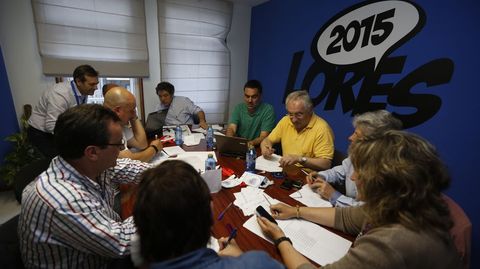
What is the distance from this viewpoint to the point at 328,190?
1389 millimetres

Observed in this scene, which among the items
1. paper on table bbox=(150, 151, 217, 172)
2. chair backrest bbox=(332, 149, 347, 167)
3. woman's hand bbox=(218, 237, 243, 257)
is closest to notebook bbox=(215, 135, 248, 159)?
paper on table bbox=(150, 151, 217, 172)

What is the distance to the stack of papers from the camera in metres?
1.25

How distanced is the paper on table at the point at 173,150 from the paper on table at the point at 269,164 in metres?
0.72

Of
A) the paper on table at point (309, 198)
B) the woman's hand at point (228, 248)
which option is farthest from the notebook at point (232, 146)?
the woman's hand at point (228, 248)

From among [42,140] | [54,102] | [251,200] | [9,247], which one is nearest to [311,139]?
[251,200]

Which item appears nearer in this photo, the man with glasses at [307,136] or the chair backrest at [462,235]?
the chair backrest at [462,235]

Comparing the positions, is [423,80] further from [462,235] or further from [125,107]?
[125,107]

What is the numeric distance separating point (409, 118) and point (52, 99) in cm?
362

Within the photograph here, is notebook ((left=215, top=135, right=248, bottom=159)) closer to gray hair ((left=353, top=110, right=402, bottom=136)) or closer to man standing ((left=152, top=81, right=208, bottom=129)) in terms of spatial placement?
gray hair ((left=353, top=110, right=402, bottom=136))

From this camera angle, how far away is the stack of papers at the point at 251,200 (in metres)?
1.25

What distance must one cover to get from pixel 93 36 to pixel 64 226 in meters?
3.23

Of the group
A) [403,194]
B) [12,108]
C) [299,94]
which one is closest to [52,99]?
[12,108]

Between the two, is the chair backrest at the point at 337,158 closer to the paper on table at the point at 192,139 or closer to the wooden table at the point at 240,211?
the wooden table at the point at 240,211

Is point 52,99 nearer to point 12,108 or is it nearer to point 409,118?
point 12,108
